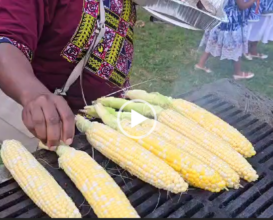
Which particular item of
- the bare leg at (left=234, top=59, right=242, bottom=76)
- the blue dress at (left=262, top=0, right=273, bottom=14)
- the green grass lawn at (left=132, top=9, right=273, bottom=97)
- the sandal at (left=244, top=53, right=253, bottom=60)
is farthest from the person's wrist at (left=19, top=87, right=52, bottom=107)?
the sandal at (left=244, top=53, right=253, bottom=60)

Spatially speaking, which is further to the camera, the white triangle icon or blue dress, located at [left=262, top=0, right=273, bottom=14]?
blue dress, located at [left=262, top=0, right=273, bottom=14]

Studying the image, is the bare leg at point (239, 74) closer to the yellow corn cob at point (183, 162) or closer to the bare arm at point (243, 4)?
the bare arm at point (243, 4)

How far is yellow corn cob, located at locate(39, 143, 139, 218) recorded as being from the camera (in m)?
1.62

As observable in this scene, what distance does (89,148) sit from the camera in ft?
6.64

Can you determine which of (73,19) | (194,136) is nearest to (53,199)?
(194,136)

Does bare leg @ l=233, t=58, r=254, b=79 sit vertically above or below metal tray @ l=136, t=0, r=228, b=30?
below

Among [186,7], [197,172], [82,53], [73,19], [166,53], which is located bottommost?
[166,53]

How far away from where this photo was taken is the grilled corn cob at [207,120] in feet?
6.74

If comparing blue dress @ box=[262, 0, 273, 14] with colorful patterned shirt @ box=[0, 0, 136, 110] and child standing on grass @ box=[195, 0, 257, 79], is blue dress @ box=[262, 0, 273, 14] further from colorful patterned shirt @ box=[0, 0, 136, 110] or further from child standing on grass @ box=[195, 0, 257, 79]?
colorful patterned shirt @ box=[0, 0, 136, 110]

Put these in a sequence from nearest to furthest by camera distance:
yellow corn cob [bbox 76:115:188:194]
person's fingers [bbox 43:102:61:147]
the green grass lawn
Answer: person's fingers [bbox 43:102:61:147]
yellow corn cob [bbox 76:115:188:194]
the green grass lawn

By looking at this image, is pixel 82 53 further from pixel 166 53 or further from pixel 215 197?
pixel 166 53

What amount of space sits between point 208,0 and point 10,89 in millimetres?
1056

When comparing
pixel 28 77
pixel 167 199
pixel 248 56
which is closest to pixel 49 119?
pixel 28 77
